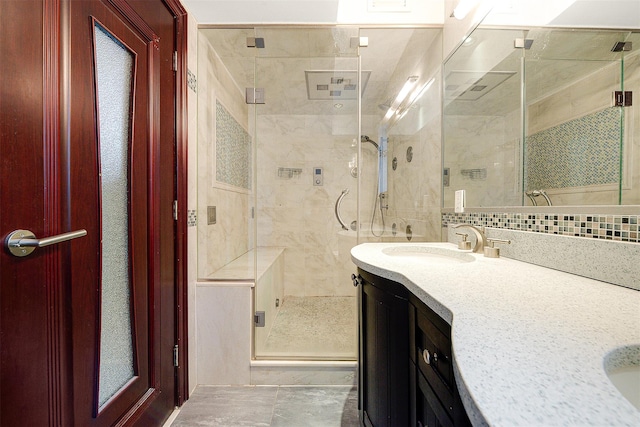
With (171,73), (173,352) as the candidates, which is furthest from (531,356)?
(171,73)

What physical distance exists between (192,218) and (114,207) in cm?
60

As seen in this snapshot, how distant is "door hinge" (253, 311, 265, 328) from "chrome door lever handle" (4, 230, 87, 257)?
1211 mm

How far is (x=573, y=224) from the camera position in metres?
0.91

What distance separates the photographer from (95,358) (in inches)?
36.6

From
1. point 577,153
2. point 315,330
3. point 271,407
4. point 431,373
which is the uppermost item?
point 577,153

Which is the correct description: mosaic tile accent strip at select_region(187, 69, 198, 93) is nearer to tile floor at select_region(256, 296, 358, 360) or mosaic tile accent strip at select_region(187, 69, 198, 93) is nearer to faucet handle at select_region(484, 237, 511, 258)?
tile floor at select_region(256, 296, 358, 360)

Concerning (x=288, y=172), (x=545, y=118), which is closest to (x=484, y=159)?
(x=545, y=118)

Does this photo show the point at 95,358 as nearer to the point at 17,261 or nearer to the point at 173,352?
the point at 17,261

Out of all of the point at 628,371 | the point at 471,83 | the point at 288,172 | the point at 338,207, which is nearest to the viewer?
the point at 628,371

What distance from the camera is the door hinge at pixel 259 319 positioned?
5.73 ft

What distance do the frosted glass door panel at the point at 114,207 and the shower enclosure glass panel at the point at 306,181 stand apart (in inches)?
32.7

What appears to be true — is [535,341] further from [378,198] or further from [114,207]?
[378,198]

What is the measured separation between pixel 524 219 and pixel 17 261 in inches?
68.0

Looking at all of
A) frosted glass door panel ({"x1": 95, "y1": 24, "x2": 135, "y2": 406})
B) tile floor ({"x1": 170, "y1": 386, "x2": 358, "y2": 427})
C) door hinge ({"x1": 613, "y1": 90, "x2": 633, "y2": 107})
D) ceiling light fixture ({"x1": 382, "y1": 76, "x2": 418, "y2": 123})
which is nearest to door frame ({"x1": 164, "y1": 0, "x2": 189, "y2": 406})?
tile floor ({"x1": 170, "y1": 386, "x2": 358, "y2": 427})
